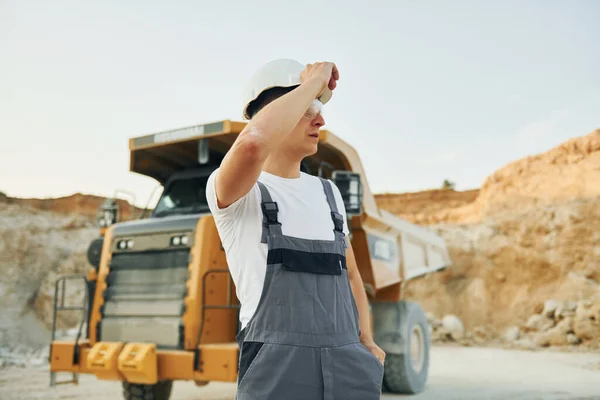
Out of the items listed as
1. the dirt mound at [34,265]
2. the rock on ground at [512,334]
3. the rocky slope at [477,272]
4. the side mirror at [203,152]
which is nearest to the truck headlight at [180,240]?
the side mirror at [203,152]

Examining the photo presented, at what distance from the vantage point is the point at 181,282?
4.99 meters

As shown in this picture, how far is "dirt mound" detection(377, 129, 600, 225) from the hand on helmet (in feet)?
75.3

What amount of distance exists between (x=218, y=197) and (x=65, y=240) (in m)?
21.2

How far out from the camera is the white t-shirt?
5.16 feet

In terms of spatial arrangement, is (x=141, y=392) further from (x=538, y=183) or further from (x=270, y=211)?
(x=538, y=183)

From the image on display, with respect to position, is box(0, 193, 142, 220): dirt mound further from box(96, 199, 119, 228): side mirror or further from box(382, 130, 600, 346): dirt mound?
box(96, 199, 119, 228): side mirror

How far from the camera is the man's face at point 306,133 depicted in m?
1.75

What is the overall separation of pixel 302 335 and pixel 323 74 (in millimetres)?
693

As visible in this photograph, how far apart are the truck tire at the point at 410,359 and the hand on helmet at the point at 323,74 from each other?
5311 millimetres

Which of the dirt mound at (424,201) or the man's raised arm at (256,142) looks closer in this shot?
the man's raised arm at (256,142)

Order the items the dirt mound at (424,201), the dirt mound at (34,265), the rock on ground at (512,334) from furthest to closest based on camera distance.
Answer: the dirt mound at (424,201) < the dirt mound at (34,265) < the rock on ground at (512,334)

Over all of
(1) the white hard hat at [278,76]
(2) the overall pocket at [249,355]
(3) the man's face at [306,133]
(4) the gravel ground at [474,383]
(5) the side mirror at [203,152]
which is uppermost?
(5) the side mirror at [203,152]

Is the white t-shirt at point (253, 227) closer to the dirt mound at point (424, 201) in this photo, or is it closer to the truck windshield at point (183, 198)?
the truck windshield at point (183, 198)

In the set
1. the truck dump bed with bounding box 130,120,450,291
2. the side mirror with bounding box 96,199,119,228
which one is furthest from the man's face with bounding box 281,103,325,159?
the side mirror with bounding box 96,199,119,228
